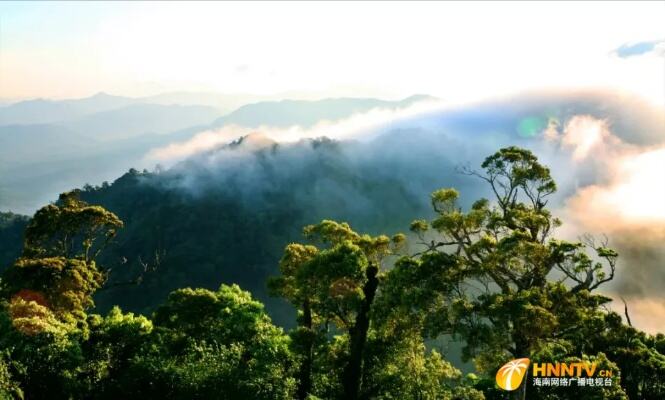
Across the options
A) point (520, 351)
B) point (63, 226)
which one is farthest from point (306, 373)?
point (63, 226)

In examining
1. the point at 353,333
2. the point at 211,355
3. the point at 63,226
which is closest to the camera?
the point at 211,355

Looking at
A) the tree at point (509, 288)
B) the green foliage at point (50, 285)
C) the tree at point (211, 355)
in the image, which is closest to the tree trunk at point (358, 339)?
the tree at point (211, 355)

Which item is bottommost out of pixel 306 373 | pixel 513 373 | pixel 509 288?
pixel 306 373

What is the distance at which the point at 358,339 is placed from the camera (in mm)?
26234

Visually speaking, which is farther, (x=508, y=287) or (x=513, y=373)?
(x=508, y=287)

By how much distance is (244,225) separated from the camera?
18438 centimetres

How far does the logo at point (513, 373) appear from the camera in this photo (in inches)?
855

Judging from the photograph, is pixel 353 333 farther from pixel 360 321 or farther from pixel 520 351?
pixel 520 351

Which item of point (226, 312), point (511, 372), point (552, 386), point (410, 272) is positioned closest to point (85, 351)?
point (226, 312)

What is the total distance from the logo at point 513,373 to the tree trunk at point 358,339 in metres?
6.64

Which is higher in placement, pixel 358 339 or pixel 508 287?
pixel 508 287

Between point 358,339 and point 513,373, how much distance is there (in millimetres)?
7353

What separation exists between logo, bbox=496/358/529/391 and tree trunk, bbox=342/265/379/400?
664 cm

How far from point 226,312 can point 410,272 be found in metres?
12.5
